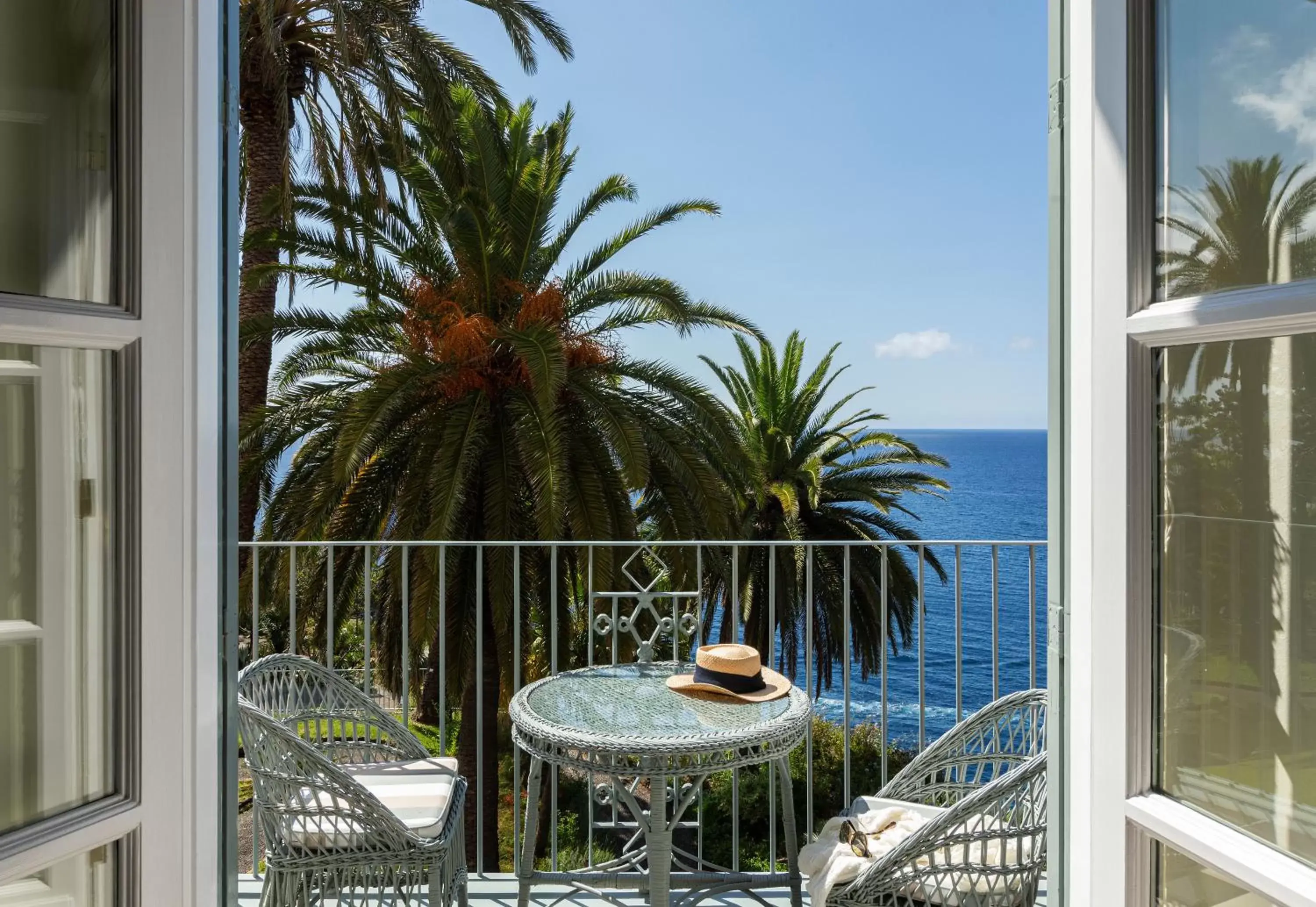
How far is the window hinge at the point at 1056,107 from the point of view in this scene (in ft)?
3.31

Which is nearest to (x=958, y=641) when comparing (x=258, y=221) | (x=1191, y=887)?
(x=1191, y=887)

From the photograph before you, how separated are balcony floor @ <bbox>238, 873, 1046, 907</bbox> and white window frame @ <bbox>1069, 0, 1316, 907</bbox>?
69.8 inches

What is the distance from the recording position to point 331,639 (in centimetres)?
297

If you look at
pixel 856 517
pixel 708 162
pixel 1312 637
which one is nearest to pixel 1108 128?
pixel 1312 637

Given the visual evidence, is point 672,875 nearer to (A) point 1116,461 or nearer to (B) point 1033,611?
(B) point 1033,611

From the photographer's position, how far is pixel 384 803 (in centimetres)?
215

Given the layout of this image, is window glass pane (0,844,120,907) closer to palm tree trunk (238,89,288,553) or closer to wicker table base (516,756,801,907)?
wicker table base (516,756,801,907)

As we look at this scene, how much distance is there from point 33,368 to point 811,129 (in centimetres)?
3365

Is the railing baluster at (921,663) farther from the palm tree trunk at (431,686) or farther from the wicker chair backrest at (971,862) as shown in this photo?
the palm tree trunk at (431,686)

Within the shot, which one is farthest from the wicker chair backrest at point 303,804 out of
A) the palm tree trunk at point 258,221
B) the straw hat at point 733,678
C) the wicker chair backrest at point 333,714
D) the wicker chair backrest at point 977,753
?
the palm tree trunk at point 258,221

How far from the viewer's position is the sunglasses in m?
1.84

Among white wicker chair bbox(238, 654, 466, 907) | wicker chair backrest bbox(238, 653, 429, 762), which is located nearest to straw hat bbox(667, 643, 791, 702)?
white wicker chair bbox(238, 654, 466, 907)

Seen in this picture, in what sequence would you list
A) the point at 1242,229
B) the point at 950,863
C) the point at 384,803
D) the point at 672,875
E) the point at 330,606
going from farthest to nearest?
the point at 330,606 < the point at 672,875 < the point at 384,803 < the point at 950,863 < the point at 1242,229

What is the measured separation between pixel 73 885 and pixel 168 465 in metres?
0.39
